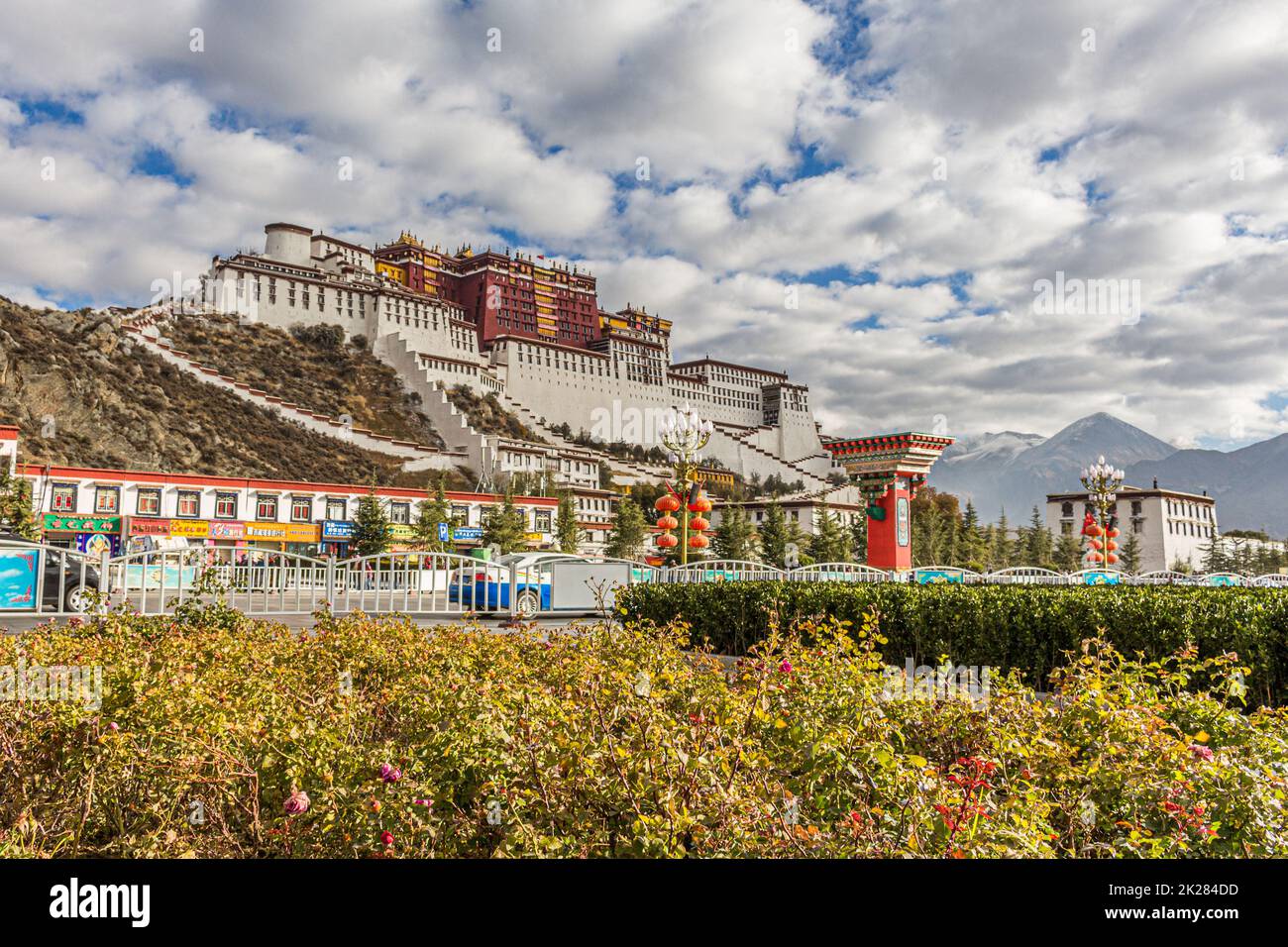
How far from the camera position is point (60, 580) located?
12.2 meters

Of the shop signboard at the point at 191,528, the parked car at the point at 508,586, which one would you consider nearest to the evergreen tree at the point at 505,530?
the shop signboard at the point at 191,528

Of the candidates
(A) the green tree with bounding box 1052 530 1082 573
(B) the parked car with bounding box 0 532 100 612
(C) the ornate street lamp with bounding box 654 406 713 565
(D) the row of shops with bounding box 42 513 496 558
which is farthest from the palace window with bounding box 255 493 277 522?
(A) the green tree with bounding box 1052 530 1082 573

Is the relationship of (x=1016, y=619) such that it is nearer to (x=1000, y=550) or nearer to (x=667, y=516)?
(x=667, y=516)

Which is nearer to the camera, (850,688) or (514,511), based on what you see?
(850,688)

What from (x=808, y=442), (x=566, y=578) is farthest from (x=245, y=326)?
(x=566, y=578)

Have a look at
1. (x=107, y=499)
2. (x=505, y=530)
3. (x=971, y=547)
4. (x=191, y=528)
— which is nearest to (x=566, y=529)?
(x=505, y=530)

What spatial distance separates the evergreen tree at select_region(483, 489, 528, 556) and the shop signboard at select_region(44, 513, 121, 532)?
60.5 feet

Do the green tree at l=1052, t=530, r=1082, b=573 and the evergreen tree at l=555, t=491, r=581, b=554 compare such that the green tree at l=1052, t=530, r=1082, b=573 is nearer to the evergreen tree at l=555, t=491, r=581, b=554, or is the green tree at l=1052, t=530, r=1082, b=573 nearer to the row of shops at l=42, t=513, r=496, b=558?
the evergreen tree at l=555, t=491, r=581, b=554

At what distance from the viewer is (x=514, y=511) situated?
51875 millimetres

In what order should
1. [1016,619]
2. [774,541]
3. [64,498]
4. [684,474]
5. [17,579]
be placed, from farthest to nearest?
[774,541] → [64,498] → [684,474] → [17,579] → [1016,619]

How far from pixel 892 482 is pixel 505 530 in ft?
108
